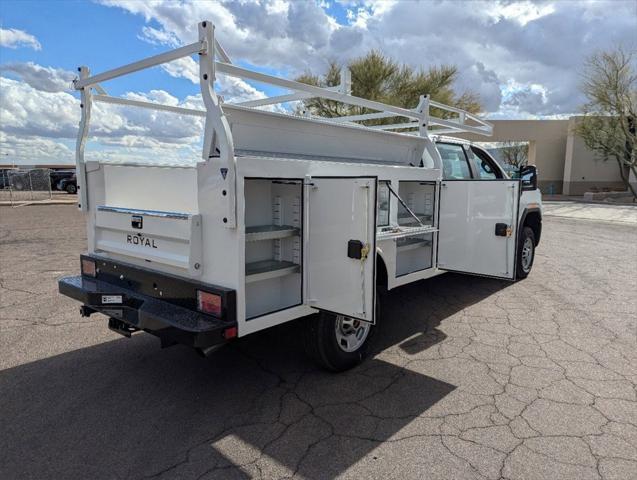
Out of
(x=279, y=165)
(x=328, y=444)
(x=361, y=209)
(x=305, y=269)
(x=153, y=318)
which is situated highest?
(x=279, y=165)

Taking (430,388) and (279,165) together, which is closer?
(279,165)

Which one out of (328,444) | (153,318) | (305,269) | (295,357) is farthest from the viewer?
(295,357)

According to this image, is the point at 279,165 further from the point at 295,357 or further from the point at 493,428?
the point at 493,428

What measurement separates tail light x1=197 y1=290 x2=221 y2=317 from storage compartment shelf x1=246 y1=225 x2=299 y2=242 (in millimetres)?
448

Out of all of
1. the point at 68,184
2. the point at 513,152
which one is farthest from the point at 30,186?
the point at 513,152

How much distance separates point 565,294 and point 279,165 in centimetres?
508

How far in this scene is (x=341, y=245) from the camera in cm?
349

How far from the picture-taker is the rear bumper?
3023 millimetres

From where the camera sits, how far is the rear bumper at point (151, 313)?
9.92ft

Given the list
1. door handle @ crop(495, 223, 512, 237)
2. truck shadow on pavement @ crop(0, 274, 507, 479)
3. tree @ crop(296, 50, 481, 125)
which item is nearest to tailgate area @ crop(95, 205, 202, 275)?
truck shadow on pavement @ crop(0, 274, 507, 479)

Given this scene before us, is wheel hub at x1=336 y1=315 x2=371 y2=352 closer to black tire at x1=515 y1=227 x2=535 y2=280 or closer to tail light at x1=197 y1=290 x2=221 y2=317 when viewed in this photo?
tail light at x1=197 y1=290 x2=221 y2=317

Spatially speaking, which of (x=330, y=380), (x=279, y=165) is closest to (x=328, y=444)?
(x=330, y=380)

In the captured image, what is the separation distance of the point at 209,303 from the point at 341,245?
3.33ft

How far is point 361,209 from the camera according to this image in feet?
11.0
